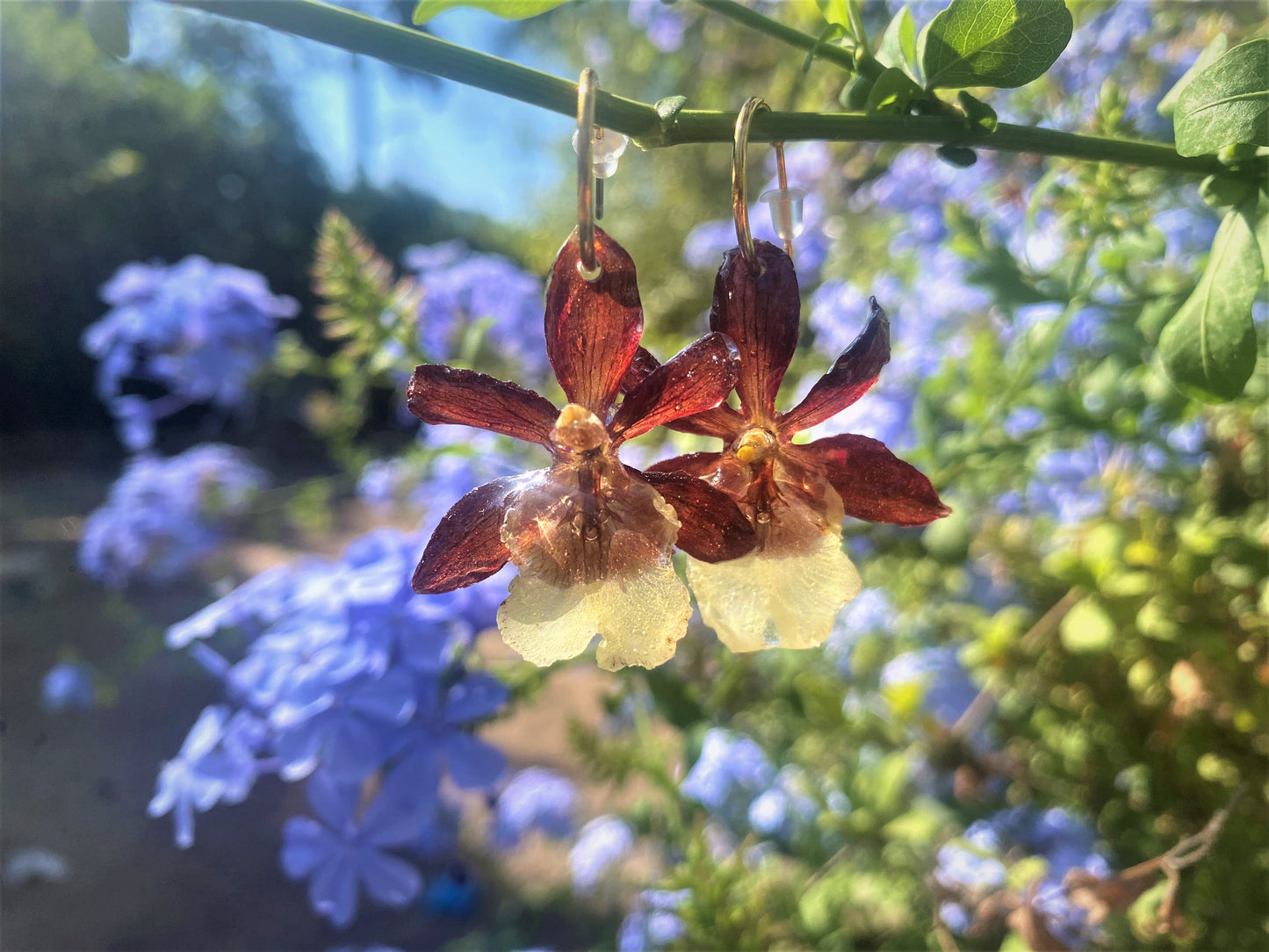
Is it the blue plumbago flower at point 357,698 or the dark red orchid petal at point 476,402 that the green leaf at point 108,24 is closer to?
the dark red orchid petal at point 476,402

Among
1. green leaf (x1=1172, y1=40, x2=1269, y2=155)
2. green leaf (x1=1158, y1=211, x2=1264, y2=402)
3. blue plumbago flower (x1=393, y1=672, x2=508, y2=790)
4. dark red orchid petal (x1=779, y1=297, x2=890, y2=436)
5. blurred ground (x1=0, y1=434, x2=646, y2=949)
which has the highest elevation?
green leaf (x1=1172, y1=40, x2=1269, y2=155)

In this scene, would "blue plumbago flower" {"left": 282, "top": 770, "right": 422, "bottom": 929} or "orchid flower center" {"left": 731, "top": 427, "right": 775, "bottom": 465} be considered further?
"blue plumbago flower" {"left": 282, "top": 770, "right": 422, "bottom": 929}

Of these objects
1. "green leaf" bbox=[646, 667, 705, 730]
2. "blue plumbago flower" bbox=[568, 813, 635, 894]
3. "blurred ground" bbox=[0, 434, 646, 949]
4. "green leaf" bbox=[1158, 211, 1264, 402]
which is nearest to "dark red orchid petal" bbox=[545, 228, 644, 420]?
"green leaf" bbox=[1158, 211, 1264, 402]

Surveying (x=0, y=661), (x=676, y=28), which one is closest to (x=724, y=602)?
(x=676, y=28)

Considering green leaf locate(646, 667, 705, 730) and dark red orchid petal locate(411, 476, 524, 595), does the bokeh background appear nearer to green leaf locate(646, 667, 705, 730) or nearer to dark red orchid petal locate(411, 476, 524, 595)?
green leaf locate(646, 667, 705, 730)

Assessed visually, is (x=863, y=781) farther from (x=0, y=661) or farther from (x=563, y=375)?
(x=0, y=661)

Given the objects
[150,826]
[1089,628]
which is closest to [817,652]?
[1089,628]
